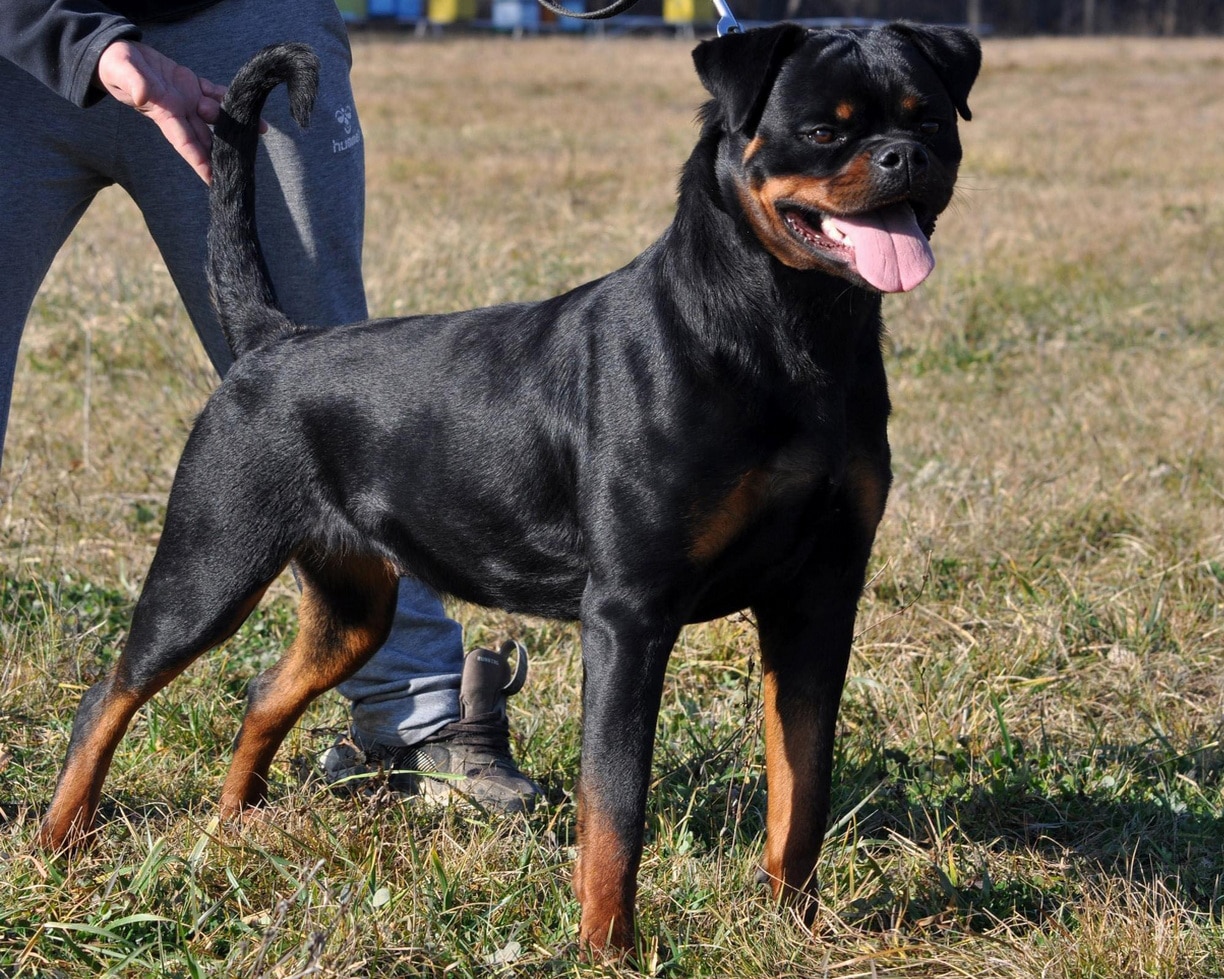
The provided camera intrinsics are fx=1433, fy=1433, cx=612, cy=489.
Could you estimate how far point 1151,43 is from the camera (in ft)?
111

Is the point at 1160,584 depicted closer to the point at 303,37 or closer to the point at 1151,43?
the point at 303,37

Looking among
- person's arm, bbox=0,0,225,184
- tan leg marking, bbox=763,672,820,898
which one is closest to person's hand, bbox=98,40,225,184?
person's arm, bbox=0,0,225,184

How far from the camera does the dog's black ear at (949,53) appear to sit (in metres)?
2.74

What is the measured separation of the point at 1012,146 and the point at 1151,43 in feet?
72.7

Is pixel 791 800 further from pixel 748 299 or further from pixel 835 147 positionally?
pixel 835 147

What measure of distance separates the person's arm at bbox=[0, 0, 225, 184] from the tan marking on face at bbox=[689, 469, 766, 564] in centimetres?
140

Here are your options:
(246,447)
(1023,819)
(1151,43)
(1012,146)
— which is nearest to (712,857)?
(1023,819)

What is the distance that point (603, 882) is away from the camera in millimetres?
2555

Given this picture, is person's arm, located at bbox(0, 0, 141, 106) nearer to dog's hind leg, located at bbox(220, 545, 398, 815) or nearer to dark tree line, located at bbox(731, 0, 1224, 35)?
dog's hind leg, located at bbox(220, 545, 398, 815)

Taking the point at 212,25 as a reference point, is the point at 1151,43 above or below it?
below

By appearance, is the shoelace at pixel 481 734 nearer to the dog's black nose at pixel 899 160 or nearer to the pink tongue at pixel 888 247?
the pink tongue at pixel 888 247

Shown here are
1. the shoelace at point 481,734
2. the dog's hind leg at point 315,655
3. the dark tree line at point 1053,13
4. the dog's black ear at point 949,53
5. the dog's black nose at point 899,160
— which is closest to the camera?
the dog's black nose at point 899,160

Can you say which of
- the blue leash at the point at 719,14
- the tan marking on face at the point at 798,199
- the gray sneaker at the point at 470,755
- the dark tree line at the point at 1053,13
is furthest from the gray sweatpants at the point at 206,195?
the dark tree line at the point at 1053,13

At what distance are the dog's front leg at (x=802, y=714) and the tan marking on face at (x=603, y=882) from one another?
0.37 meters
